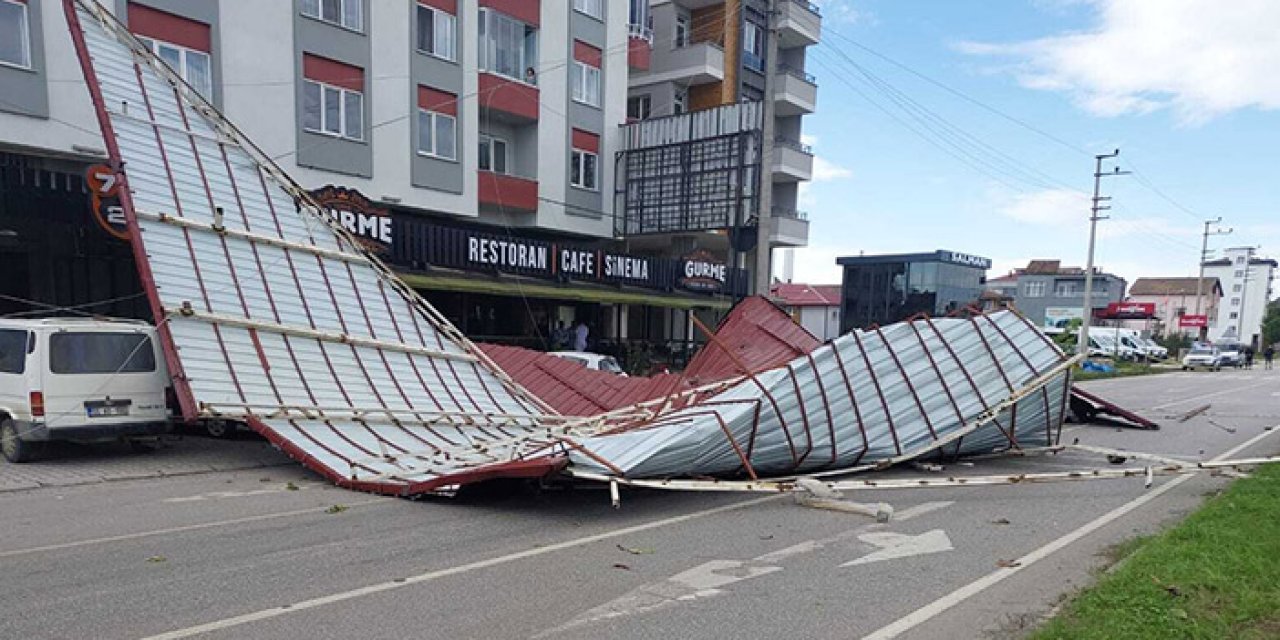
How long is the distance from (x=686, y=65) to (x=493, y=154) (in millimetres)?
11145

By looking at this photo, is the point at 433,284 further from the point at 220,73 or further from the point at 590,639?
the point at 590,639

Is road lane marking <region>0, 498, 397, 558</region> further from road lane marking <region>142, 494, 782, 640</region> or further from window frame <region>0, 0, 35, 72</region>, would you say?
window frame <region>0, 0, 35, 72</region>

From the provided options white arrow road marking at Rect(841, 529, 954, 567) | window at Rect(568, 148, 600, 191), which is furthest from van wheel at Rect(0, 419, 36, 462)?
window at Rect(568, 148, 600, 191)

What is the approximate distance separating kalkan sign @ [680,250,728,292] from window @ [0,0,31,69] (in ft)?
63.3

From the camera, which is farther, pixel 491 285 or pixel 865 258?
pixel 865 258

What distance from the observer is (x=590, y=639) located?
14.8 feet

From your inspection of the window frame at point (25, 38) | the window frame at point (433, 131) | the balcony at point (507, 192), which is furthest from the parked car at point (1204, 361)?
the window frame at point (25, 38)

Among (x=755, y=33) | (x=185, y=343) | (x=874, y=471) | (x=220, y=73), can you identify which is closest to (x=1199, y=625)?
(x=874, y=471)

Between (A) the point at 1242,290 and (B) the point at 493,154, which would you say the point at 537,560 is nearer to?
(B) the point at 493,154

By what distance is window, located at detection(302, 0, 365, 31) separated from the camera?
69.3 ft

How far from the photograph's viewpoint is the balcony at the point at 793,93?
3672 cm

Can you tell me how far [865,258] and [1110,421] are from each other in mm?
37592

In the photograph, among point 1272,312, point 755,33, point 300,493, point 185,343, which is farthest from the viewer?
point 1272,312

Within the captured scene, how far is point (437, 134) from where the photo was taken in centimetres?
2444
